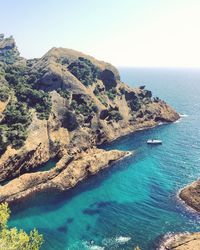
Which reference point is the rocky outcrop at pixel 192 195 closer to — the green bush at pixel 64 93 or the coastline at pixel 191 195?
the coastline at pixel 191 195

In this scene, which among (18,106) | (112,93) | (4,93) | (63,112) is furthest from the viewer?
(112,93)

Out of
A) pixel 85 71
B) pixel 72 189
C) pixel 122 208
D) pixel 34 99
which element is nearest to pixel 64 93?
pixel 34 99

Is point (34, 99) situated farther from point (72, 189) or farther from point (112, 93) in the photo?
point (112, 93)

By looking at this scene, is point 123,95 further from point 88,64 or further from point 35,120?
point 35,120

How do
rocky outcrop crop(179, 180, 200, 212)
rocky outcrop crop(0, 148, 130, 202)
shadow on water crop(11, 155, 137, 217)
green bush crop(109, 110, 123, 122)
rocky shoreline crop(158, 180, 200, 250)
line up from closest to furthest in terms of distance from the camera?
Answer: 1. rocky shoreline crop(158, 180, 200, 250)
2. rocky outcrop crop(179, 180, 200, 212)
3. shadow on water crop(11, 155, 137, 217)
4. rocky outcrop crop(0, 148, 130, 202)
5. green bush crop(109, 110, 123, 122)

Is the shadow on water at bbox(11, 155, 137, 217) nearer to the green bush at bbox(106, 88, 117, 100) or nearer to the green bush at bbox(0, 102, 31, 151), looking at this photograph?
the green bush at bbox(0, 102, 31, 151)

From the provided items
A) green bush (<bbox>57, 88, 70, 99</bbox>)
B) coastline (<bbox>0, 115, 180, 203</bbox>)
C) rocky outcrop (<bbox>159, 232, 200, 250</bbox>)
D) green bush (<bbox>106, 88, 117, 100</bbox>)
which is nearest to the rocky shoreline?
rocky outcrop (<bbox>159, 232, 200, 250</bbox>)

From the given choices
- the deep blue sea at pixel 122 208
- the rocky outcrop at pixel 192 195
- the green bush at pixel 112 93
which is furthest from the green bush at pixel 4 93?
the rocky outcrop at pixel 192 195

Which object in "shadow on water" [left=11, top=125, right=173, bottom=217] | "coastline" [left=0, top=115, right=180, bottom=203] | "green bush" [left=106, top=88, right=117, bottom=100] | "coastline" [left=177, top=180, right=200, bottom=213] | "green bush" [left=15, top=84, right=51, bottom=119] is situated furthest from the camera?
"green bush" [left=106, top=88, right=117, bottom=100]
